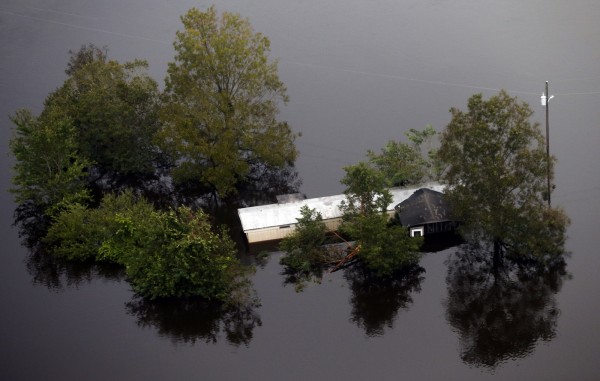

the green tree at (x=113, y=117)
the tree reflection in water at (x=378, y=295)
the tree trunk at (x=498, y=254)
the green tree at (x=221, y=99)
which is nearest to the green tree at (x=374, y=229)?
the tree reflection in water at (x=378, y=295)

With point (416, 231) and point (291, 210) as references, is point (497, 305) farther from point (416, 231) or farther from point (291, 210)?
point (291, 210)

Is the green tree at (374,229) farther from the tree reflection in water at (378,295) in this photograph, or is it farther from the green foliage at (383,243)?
the tree reflection in water at (378,295)

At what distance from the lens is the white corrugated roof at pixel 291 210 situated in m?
52.5

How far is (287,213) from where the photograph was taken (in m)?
53.3

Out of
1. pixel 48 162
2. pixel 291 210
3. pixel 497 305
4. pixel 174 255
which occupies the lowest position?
pixel 497 305

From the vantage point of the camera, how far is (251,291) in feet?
156

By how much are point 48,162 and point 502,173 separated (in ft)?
103

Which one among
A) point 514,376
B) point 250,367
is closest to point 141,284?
point 250,367

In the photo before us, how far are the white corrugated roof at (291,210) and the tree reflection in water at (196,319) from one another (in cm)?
736

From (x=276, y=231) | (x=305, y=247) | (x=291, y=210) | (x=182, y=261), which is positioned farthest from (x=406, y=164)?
(x=182, y=261)

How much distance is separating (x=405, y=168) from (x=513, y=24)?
1257 inches

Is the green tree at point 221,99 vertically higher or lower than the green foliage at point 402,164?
higher

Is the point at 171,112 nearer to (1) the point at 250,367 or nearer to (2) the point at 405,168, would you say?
(2) the point at 405,168

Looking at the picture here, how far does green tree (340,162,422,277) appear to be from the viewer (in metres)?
47.2
